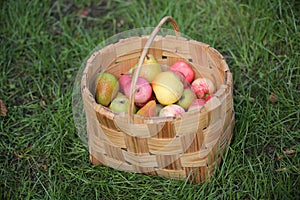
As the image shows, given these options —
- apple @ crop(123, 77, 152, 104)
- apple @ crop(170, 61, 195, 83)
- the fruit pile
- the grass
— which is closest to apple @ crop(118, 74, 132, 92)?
the fruit pile

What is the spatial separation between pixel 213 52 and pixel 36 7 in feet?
4.40

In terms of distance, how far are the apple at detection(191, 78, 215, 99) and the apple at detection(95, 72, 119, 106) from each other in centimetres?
37

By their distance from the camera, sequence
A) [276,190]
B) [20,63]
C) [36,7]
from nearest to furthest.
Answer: [276,190] → [20,63] → [36,7]

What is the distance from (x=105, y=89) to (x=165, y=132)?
430mm

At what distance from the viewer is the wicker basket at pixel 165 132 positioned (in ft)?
6.11

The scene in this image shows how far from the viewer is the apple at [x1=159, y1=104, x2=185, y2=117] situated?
2.06 metres

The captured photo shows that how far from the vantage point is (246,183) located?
203cm

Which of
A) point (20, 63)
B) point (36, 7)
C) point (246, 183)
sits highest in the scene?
point (36, 7)

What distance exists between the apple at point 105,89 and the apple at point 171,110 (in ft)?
0.80

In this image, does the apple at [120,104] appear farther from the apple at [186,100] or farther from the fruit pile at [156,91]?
the apple at [186,100]

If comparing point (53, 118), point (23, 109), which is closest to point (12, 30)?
point (23, 109)

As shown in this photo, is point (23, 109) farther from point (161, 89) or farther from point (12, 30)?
point (161, 89)

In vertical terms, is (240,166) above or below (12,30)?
below

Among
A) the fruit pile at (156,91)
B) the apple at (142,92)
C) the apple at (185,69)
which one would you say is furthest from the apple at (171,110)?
the apple at (185,69)
